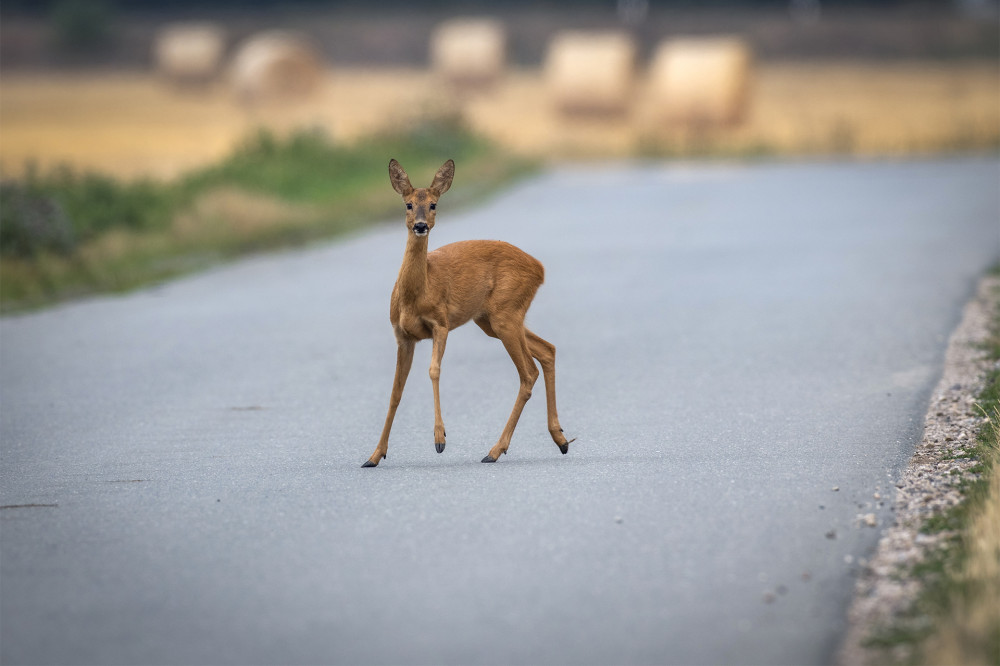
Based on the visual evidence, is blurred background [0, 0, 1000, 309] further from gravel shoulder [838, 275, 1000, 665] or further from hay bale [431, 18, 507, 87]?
gravel shoulder [838, 275, 1000, 665]

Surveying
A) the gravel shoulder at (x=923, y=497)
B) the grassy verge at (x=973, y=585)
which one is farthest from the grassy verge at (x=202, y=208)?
the grassy verge at (x=973, y=585)

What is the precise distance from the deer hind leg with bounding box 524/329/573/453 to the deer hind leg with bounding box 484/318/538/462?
81mm

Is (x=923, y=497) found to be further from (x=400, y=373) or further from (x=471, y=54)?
(x=471, y=54)

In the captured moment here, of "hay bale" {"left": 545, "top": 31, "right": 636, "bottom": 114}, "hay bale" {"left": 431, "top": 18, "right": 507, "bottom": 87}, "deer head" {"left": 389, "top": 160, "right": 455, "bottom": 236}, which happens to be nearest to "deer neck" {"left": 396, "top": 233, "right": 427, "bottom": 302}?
"deer head" {"left": 389, "top": 160, "right": 455, "bottom": 236}

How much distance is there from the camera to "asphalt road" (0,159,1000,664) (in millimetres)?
5039

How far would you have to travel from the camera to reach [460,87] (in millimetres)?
40500

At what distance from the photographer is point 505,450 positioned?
724cm

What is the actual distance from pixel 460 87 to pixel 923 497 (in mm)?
34930

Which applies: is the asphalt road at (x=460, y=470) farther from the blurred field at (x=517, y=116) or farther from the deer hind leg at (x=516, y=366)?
the blurred field at (x=517, y=116)

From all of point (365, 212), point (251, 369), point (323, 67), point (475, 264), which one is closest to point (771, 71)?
point (323, 67)

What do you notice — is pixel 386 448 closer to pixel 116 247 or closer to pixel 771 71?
pixel 116 247

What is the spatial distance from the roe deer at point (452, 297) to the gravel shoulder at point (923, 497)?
173 centimetres


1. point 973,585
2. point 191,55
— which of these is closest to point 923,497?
point 973,585

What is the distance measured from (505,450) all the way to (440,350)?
72 cm
